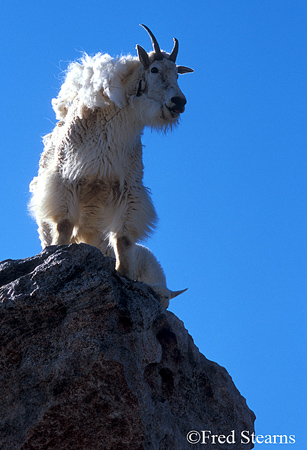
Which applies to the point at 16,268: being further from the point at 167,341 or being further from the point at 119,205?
the point at 119,205

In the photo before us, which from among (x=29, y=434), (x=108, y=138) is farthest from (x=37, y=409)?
(x=108, y=138)

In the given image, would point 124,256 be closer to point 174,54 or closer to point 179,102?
point 179,102

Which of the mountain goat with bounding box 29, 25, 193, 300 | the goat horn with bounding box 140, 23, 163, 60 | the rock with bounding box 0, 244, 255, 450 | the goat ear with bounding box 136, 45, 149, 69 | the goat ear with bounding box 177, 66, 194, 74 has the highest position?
the goat ear with bounding box 177, 66, 194, 74

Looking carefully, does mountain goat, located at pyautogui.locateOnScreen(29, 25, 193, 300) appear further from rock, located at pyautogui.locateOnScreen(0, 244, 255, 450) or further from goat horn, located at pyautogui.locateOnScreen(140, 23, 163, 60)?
rock, located at pyautogui.locateOnScreen(0, 244, 255, 450)

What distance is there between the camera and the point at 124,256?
7.48 meters

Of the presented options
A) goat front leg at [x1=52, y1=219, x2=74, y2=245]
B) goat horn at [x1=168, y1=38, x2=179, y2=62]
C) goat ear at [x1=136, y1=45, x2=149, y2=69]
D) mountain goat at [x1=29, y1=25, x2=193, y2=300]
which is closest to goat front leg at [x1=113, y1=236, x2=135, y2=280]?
mountain goat at [x1=29, y1=25, x2=193, y2=300]

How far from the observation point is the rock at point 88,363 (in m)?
4.94

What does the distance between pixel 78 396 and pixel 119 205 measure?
3.06 meters

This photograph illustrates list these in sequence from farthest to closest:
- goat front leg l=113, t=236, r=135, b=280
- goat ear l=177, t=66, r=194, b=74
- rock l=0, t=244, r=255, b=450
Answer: goat ear l=177, t=66, r=194, b=74, goat front leg l=113, t=236, r=135, b=280, rock l=0, t=244, r=255, b=450

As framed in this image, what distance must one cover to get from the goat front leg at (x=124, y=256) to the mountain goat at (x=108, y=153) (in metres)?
0.01

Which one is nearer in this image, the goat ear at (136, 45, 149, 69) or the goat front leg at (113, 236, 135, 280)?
the goat front leg at (113, 236, 135, 280)

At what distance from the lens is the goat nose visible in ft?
25.2

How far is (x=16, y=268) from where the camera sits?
234 inches

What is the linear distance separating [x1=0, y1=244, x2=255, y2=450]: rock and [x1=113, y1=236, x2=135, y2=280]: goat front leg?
116 cm
